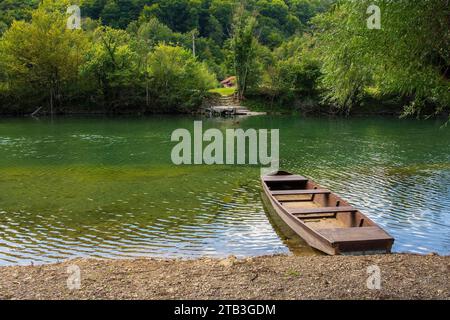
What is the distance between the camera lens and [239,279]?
8.50m

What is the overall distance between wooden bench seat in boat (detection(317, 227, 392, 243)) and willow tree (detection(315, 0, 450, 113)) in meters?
4.14

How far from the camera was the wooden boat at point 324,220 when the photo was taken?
10758mm

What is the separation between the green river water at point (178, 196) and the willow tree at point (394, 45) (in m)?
4.42

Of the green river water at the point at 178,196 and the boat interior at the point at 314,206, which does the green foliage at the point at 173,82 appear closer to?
the green river water at the point at 178,196

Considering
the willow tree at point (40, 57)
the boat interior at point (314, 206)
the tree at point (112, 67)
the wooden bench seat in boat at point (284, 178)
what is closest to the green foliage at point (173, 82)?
the tree at point (112, 67)

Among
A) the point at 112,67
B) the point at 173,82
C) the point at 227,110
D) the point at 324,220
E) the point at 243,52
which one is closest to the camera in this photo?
the point at 324,220

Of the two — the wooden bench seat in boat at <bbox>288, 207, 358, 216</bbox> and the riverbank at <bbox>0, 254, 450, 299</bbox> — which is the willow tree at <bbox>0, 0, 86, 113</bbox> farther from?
the riverbank at <bbox>0, 254, 450, 299</bbox>

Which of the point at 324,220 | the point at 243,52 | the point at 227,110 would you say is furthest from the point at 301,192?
the point at 243,52

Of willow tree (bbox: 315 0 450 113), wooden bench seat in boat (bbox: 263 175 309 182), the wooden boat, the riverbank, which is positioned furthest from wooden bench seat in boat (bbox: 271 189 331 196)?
the riverbank

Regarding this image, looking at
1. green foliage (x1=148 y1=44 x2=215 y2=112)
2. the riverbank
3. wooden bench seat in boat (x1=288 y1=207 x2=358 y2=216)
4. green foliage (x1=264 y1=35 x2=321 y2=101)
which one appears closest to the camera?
the riverbank

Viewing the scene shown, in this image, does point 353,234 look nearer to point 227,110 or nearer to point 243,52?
point 227,110

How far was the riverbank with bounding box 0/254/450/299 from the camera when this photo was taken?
7.68 metres

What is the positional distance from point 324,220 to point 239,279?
6.01 m

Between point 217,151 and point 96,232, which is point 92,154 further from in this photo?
point 96,232
